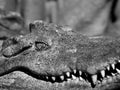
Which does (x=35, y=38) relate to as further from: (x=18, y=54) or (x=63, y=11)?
(x=63, y=11)

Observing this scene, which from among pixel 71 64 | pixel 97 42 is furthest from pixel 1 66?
pixel 97 42

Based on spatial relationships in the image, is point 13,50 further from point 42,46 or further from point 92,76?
point 92,76

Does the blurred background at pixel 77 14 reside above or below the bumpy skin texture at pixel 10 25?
above

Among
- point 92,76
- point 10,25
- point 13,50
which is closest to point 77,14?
point 10,25

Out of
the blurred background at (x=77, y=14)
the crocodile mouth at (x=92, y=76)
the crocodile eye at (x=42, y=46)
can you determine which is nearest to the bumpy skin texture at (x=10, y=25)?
the blurred background at (x=77, y=14)

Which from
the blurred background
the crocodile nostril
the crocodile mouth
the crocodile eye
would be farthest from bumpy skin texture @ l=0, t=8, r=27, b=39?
the crocodile mouth

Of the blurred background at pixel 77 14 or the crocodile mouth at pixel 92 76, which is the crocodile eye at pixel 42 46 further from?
the blurred background at pixel 77 14
